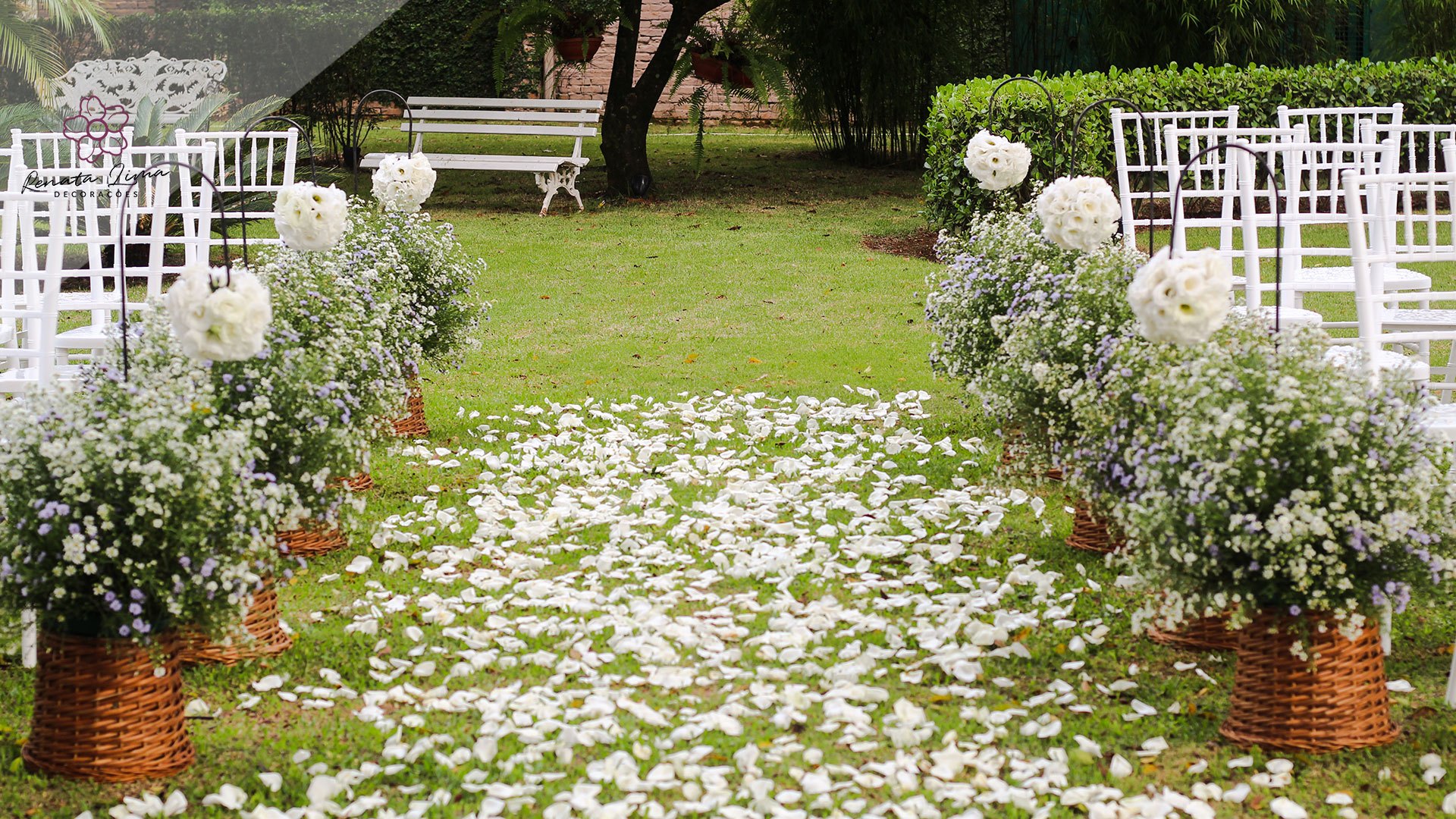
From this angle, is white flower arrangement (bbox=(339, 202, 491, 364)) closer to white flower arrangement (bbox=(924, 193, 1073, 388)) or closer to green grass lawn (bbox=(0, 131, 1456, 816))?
green grass lawn (bbox=(0, 131, 1456, 816))

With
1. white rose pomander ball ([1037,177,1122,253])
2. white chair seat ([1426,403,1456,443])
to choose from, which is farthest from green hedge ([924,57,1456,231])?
white chair seat ([1426,403,1456,443])

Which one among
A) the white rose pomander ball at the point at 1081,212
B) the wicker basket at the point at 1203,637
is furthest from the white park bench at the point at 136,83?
the wicker basket at the point at 1203,637

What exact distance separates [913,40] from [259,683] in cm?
1061

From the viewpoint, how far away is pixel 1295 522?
252cm

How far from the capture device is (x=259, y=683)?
3143 millimetres

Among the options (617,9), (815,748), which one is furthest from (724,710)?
(617,9)

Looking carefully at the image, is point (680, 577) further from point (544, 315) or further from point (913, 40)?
point (913, 40)

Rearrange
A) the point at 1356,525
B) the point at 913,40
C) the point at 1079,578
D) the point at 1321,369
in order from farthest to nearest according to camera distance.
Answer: the point at 913,40, the point at 1079,578, the point at 1321,369, the point at 1356,525

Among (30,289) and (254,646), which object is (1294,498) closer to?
(254,646)

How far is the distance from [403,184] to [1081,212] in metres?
2.64

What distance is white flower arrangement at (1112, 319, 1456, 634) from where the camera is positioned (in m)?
2.56

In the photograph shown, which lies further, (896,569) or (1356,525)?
(896,569)

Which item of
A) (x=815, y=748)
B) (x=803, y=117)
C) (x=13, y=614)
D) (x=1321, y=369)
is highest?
(x=803, y=117)

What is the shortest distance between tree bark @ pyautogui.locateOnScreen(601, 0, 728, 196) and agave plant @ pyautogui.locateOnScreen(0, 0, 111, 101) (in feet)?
16.6
